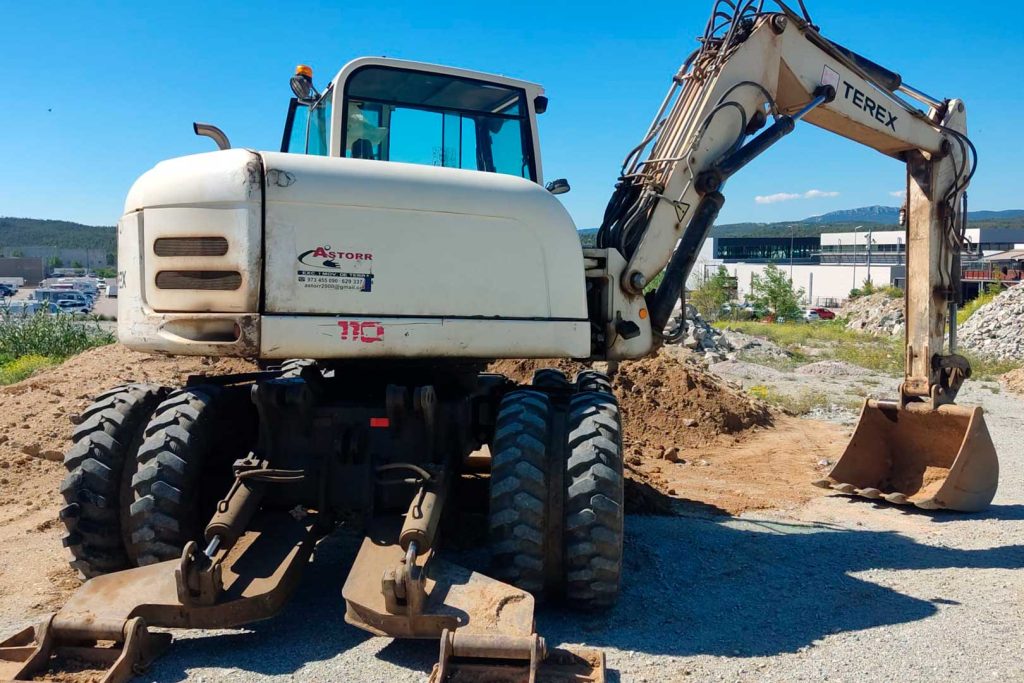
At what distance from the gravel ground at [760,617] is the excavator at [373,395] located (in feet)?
0.84

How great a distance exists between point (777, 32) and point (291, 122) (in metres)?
3.93

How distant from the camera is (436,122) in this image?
5.94 meters

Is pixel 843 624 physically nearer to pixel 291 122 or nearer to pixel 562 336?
pixel 562 336

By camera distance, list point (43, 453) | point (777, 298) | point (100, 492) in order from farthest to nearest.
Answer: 1. point (777, 298)
2. point (43, 453)
3. point (100, 492)

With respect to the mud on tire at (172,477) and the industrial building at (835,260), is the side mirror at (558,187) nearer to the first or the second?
the mud on tire at (172,477)

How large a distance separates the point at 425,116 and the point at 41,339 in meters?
15.4

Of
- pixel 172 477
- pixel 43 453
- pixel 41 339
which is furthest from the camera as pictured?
pixel 41 339

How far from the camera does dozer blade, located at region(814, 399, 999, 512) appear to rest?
7680 mm

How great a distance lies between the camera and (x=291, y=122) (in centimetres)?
681

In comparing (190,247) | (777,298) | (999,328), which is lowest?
(999,328)

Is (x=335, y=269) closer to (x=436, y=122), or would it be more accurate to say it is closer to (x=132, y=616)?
(x=436, y=122)

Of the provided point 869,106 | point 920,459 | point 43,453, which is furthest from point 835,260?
point 43,453

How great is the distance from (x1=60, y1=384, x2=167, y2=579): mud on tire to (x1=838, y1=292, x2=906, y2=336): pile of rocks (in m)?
31.2

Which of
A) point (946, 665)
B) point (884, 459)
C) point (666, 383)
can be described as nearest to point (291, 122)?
point (946, 665)
